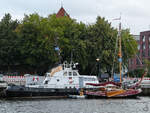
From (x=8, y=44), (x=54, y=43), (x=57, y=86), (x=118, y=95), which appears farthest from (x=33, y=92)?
(x=8, y=44)

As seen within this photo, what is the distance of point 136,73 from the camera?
94125 millimetres

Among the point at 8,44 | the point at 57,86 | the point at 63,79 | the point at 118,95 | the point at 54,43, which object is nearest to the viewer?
the point at 118,95

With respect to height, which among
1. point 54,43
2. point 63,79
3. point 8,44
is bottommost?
point 63,79

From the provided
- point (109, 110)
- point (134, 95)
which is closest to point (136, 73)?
Answer: point (134, 95)

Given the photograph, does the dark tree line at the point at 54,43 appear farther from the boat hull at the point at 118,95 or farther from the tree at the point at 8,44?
the boat hull at the point at 118,95

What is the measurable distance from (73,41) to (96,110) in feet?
112

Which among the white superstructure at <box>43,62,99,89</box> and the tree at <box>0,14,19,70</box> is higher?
the tree at <box>0,14,19,70</box>

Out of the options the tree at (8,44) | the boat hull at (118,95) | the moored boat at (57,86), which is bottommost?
the boat hull at (118,95)

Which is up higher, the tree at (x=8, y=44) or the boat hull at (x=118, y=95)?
the tree at (x=8, y=44)

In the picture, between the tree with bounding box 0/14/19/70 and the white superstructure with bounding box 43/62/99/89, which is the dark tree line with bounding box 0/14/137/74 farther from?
the white superstructure with bounding box 43/62/99/89

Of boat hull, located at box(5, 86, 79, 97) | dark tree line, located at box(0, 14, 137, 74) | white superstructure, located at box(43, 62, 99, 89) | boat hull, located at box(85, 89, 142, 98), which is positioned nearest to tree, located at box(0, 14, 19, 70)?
dark tree line, located at box(0, 14, 137, 74)

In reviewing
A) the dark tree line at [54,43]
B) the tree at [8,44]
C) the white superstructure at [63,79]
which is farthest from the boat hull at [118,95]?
the tree at [8,44]

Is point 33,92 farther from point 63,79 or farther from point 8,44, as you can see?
point 8,44

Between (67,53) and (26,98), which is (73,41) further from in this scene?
(26,98)
